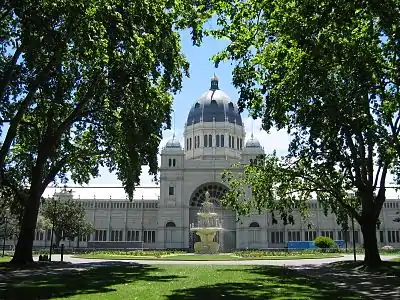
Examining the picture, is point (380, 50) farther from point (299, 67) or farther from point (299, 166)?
point (299, 166)

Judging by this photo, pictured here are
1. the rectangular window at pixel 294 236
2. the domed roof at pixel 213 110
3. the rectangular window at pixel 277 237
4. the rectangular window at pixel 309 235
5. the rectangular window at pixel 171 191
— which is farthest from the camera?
the domed roof at pixel 213 110

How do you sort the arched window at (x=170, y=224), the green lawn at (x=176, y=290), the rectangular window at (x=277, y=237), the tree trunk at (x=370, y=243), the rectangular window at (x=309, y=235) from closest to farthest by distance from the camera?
the green lawn at (x=176, y=290) → the tree trunk at (x=370, y=243) → the arched window at (x=170, y=224) → the rectangular window at (x=277, y=237) → the rectangular window at (x=309, y=235)

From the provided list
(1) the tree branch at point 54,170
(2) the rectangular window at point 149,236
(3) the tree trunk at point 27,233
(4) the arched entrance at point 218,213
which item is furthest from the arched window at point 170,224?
(3) the tree trunk at point 27,233

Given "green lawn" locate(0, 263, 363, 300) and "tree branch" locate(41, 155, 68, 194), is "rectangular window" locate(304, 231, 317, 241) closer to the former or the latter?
"tree branch" locate(41, 155, 68, 194)

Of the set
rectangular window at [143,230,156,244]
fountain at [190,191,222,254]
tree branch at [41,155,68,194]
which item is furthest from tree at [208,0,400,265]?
rectangular window at [143,230,156,244]

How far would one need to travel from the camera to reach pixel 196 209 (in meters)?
89.9

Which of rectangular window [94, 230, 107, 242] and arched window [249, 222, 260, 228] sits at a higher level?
arched window [249, 222, 260, 228]

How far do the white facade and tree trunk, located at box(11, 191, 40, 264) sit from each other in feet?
180

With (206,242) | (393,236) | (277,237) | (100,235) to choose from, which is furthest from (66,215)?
(393,236)

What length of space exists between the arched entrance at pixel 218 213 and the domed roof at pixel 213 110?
1515 centimetres

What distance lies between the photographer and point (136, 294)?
46.1 ft

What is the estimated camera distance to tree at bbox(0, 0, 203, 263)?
17.3 metres

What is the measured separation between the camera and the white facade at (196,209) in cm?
8581

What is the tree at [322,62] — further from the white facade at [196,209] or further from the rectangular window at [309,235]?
the rectangular window at [309,235]
